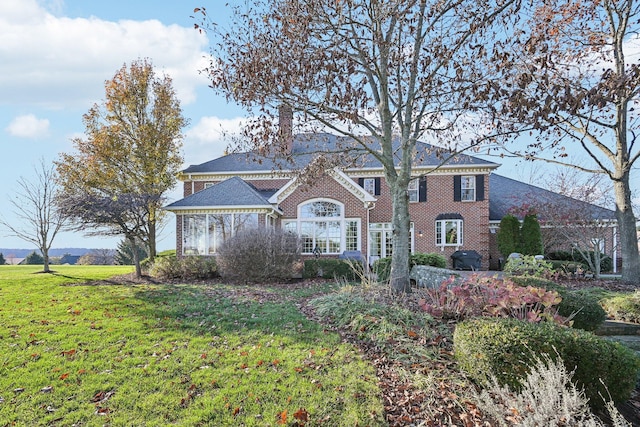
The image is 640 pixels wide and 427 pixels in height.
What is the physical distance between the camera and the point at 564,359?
4035 mm

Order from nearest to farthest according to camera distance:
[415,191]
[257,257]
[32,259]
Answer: [257,257]
[415,191]
[32,259]

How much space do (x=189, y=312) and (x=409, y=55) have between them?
721cm

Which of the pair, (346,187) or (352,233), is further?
(352,233)

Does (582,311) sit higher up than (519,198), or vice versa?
(519,198)

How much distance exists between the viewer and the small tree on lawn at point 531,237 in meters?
17.5

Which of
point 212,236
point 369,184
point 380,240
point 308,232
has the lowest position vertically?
point 380,240

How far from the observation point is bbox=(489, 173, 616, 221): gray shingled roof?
54.9ft

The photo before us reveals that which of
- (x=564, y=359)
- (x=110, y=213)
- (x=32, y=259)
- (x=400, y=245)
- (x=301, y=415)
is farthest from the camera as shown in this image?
(x=32, y=259)

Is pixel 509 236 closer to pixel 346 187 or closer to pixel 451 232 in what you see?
pixel 451 232

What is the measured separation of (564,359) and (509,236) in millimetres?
15634

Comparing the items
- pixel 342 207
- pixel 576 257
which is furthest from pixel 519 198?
pixel 342 207

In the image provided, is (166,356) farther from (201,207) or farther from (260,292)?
(201,207)

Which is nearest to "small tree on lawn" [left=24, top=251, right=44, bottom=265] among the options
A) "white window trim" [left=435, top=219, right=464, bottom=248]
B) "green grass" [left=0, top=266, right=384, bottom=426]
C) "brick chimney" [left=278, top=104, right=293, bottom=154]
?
"green grass" [left=0, top=266, right=384, bottom=426]

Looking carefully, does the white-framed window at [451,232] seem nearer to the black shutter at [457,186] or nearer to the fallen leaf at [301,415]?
the black shutter at [457,186]
